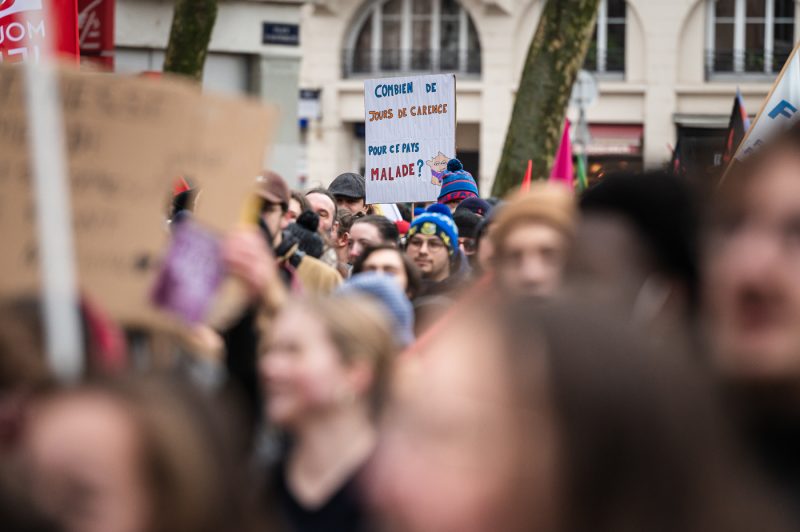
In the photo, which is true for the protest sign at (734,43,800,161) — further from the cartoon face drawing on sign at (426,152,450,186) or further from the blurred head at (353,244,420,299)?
the cartoon face drawing on sign at (426,152,450,186)

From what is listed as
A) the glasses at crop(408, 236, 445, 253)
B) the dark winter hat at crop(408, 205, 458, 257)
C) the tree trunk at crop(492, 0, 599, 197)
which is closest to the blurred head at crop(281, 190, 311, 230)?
the dark winter hat at crop(408, 205, 458, 257)

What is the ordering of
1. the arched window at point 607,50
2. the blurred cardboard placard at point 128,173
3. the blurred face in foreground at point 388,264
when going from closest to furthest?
the blurred cardboard placard at point 128,173 < the blurred face in foreground at point 388,264 < the arched window at point 607,50

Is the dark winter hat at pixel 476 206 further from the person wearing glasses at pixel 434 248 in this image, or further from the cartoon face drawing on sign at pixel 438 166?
the cartoon face drawing on sign at pixel 438 166

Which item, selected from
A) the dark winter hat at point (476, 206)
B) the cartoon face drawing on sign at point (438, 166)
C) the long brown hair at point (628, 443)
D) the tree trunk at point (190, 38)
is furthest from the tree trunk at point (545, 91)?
the long brown hair at point (628, 443)

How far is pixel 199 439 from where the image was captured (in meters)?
2.23

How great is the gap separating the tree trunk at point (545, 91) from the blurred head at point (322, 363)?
11.6 meters

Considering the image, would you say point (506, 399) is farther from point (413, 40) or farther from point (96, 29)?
point (413, 40)

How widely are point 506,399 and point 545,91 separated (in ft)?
44.9

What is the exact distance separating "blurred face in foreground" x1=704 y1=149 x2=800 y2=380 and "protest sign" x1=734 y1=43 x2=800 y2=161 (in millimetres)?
4935

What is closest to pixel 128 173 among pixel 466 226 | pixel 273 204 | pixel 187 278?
pixel 187 278

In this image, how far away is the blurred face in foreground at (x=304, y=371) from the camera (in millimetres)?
3371

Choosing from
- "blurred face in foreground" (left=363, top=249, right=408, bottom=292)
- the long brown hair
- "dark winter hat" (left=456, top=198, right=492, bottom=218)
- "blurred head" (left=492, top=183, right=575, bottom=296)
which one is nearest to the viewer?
the long brown hair

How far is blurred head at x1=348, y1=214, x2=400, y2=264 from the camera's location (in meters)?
7.38

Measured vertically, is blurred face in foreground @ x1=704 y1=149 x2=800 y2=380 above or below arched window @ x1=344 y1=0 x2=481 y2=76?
below
